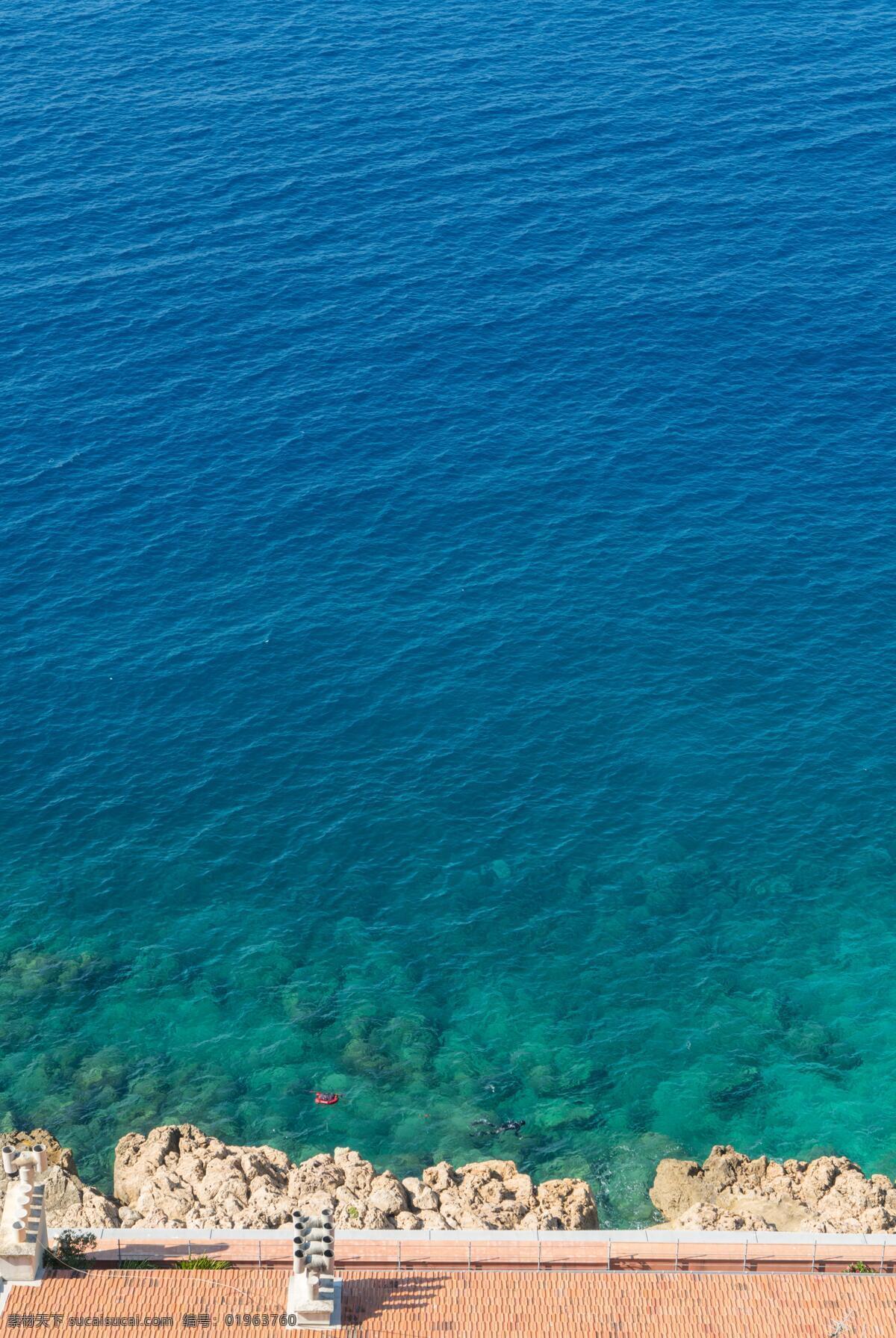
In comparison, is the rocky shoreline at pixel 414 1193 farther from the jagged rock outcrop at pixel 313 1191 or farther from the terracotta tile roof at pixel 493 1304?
the terracotta tile roof at pixel 493 1304

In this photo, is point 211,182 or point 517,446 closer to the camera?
point 517,446

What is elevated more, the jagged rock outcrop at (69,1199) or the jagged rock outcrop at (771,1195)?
the jagged rock outcrop at (69,1199)

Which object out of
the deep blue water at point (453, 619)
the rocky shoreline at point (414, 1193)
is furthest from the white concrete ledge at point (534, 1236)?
the deep blue water at point (453, 619)

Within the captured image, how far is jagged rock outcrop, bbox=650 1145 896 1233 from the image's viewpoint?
3125 inches

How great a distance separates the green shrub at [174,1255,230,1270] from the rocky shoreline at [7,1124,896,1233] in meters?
7.69

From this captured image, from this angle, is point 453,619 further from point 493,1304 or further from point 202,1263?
point 493,1304

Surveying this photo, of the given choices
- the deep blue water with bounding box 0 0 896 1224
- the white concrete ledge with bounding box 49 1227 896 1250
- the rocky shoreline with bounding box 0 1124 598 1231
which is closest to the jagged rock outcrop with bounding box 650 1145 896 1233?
the deep blue water with bounding box 0 0 896 1224

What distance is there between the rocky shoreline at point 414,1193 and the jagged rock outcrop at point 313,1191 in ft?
0.25

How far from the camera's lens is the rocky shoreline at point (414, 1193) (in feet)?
259

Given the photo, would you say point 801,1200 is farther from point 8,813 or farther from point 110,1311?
point 8,813

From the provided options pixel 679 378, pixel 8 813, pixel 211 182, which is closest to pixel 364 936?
pixel 8 813

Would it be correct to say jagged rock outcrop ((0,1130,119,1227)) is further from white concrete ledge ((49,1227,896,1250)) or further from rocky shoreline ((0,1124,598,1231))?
white concrete ledge ((49,1227,896,1250))

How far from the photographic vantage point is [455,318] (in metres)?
156

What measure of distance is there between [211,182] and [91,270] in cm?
2173
